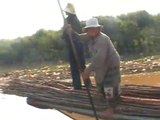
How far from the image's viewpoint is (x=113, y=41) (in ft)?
119

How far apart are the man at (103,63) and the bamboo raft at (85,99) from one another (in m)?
0.15

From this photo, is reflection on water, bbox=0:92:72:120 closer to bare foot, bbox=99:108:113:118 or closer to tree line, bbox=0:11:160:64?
bare foot, bbox=99:108:113:118

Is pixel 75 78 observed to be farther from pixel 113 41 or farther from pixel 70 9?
pixel 113 41

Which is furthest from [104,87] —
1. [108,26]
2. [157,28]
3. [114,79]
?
[157,28]

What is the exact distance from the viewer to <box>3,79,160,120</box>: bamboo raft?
5977mm

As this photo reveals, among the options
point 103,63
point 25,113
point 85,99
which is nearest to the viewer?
point 103,63

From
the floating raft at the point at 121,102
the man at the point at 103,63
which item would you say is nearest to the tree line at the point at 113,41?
the floating raft at the point at 121,102

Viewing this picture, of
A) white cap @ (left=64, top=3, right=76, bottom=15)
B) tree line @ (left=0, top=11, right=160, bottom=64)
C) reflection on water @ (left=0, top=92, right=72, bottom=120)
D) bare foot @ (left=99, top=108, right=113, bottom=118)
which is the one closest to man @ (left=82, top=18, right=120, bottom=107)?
bare foot @ (left=99, top=108, right=113, bottom=118)

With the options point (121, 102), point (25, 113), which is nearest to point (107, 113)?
point (121, 102)

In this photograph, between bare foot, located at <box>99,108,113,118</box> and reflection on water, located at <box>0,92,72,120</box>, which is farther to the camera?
reflection on water, located at <box>0,92,72,120</box>

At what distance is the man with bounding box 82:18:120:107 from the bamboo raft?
152 millimetres

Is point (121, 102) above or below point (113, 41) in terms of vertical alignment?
above

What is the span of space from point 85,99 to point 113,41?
2948cm

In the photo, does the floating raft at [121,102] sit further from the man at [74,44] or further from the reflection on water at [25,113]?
the reflection on water at [25,113]
